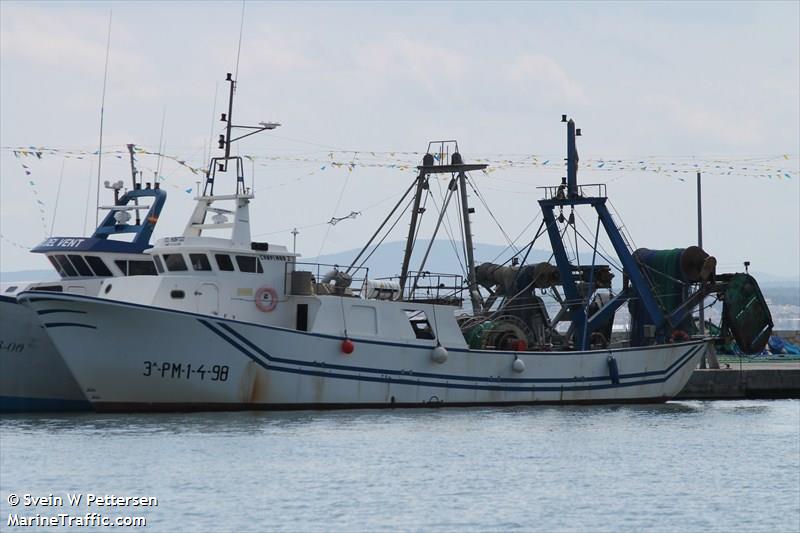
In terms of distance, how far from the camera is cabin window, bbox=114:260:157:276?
33.0m

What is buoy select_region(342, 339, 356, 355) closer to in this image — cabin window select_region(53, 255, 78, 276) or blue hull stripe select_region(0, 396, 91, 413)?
blue hull stripe select_region(0, 396, 91, 413)

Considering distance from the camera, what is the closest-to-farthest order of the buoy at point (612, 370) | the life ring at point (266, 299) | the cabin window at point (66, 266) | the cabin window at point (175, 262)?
the cabin window at point (175, 262)
the life ring at point (266, 299)
the cabin window at point (66, 266)
the buoy at point (612, 370)

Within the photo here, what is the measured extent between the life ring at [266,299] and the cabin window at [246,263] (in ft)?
1.72

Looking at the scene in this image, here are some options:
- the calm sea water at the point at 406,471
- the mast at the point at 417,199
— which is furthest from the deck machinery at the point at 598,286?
the calm sea water at the point at 406,471

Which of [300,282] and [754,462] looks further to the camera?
[300,282]

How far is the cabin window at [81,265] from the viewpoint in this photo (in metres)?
32.8

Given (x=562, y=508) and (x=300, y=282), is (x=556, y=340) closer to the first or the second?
(x=300, y=282)

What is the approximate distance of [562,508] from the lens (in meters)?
20.5

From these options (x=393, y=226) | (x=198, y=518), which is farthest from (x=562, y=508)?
(x=393, y=226)

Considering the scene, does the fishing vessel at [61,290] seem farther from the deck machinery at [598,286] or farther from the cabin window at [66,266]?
the deck machinery at [598,286]

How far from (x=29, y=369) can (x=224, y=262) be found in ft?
16.7

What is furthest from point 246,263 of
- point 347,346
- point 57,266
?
point 57,266

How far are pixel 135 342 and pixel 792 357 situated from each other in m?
31.7

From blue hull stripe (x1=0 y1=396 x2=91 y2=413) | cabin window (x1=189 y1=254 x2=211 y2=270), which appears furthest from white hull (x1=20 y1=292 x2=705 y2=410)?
blue hull stripe (x1=0 y1=396 x2=91 y2=413)
